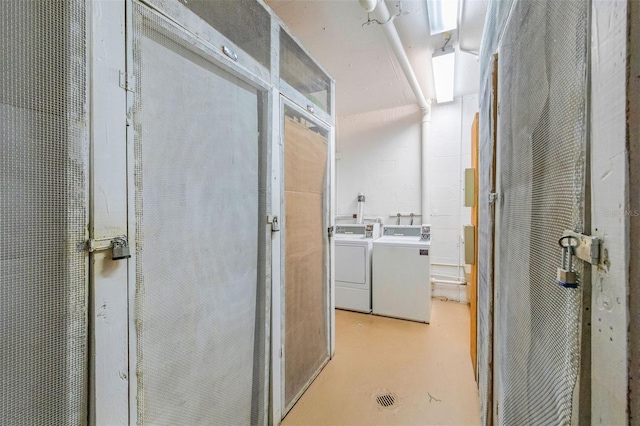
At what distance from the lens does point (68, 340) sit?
2.46ft

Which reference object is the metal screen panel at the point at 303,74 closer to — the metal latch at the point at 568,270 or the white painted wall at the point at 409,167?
the metal latch at the point at 568,270

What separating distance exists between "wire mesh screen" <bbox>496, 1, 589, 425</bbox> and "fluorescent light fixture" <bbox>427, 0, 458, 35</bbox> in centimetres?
109

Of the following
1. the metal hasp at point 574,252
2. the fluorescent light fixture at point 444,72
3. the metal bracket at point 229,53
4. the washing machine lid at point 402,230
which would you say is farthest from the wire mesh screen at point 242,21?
the washing machine lid at point 402,230

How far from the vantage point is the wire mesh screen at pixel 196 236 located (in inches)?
37.4

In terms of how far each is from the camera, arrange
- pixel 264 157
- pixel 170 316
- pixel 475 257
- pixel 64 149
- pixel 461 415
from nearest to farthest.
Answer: pixel 64 149
pixel 170 316
pixel 264 157
pixel 461 415
pixel 475 257

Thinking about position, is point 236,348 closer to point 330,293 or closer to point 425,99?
point 330,293

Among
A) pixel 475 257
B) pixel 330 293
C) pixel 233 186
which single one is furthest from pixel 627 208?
pixel 330 293

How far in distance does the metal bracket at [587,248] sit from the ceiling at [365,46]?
2034mm

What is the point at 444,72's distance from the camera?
2836 mm

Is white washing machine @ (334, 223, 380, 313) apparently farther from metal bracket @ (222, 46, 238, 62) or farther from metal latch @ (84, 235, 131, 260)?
metal latch @ (84, 235, 131, 260)

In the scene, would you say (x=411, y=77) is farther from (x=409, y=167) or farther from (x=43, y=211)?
(x=43, y=211)

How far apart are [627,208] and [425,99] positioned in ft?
12.1

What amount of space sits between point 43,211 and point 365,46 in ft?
8.18

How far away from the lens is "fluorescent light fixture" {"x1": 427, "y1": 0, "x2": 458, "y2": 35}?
1869 millimetres
